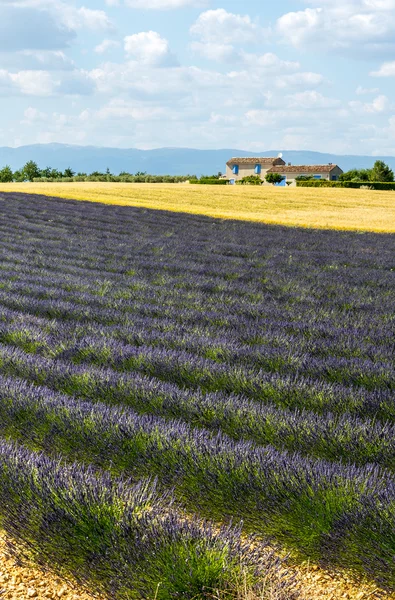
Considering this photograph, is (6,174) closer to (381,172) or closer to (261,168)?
(261,168)

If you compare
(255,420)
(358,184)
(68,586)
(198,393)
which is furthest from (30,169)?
(68,586)

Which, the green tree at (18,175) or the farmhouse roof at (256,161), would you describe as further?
the farmhouse roof at (256,161)

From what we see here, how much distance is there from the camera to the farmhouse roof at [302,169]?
85375 mm

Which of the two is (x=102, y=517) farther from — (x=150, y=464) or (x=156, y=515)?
(x=150, y=464)

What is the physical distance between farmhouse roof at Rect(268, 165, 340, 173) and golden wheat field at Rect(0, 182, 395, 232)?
42533mm

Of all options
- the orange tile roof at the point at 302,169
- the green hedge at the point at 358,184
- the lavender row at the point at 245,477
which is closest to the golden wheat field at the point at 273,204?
the green hedge at the point at 358,184

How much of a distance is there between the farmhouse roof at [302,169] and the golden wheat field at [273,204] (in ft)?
140

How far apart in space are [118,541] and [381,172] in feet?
229

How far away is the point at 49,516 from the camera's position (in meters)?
2.79

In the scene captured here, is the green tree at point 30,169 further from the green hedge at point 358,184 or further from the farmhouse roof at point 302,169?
the green hedge at point 358,184

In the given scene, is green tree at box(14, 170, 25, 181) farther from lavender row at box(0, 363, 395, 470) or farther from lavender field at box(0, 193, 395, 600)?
lavender row at box(0, 363, 395, 470)

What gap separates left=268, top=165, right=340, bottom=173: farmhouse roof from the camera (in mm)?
85375

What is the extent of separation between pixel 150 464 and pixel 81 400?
1073 millimetres

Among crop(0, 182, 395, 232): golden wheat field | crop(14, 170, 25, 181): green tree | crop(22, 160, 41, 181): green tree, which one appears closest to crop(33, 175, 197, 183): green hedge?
crop(0, 182, 395, 232): golden wheat field
